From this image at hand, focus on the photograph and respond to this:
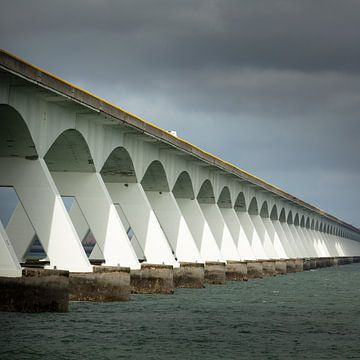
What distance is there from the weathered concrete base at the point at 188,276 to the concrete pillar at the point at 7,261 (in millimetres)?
18866

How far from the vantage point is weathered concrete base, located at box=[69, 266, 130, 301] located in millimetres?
27781

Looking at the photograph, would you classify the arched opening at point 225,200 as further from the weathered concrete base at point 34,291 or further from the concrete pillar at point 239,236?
the weathered concrete base at point 34,291

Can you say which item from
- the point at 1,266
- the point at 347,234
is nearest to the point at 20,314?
the point at 1,266

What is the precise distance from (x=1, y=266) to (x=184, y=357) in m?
6.88

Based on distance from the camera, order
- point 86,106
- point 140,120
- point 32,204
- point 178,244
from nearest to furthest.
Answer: point 32,204 → point 86,106 → point 140,120 → point 178,244

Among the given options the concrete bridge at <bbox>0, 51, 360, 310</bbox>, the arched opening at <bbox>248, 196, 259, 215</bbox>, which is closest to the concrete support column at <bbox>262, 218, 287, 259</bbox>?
the arched opening at <bbox>248, 196, 259, 215</bbox>

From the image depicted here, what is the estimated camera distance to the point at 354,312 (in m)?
30.0

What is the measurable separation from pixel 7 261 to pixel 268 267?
44.6m

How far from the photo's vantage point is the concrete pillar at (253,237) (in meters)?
66.2

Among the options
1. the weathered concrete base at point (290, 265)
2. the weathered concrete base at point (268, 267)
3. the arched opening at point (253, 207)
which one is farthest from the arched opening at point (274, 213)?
the weathered concrete base at point (268, 267)

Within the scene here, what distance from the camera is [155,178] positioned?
143 feet

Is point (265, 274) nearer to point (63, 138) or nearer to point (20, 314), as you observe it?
point (63, 138)

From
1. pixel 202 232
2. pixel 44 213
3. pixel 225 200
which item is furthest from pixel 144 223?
pixel 225 200

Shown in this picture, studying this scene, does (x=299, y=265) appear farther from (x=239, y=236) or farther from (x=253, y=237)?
(x=239, y=236)
